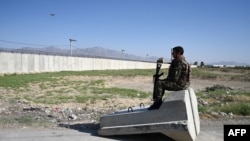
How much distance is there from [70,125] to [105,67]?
6230 centimetres

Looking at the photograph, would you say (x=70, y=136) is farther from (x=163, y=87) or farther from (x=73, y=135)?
(x=163, y=87)

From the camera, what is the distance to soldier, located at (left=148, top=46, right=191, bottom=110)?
7.28 meters

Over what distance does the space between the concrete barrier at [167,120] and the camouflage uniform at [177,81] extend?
234 mm

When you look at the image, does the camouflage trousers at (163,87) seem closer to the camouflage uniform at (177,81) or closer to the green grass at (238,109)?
the camouflage uniform at (177,81)

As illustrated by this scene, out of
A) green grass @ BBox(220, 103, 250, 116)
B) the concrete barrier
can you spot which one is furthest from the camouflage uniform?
green grass @ BBox(220, 103, 250, 116)

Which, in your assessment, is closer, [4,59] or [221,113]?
[221,113]

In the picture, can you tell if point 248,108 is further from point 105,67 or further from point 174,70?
point 105,67

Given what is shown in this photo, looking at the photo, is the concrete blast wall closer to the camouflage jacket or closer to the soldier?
the soldier

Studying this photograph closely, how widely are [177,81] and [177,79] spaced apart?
0.15 feet

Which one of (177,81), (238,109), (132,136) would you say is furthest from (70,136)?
(238,109)

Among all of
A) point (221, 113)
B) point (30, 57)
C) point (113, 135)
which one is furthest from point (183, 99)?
point (30, 57)

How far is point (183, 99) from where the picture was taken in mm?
6676

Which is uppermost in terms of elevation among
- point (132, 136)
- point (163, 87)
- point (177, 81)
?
point (177, 81)

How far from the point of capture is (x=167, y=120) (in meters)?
6.82
